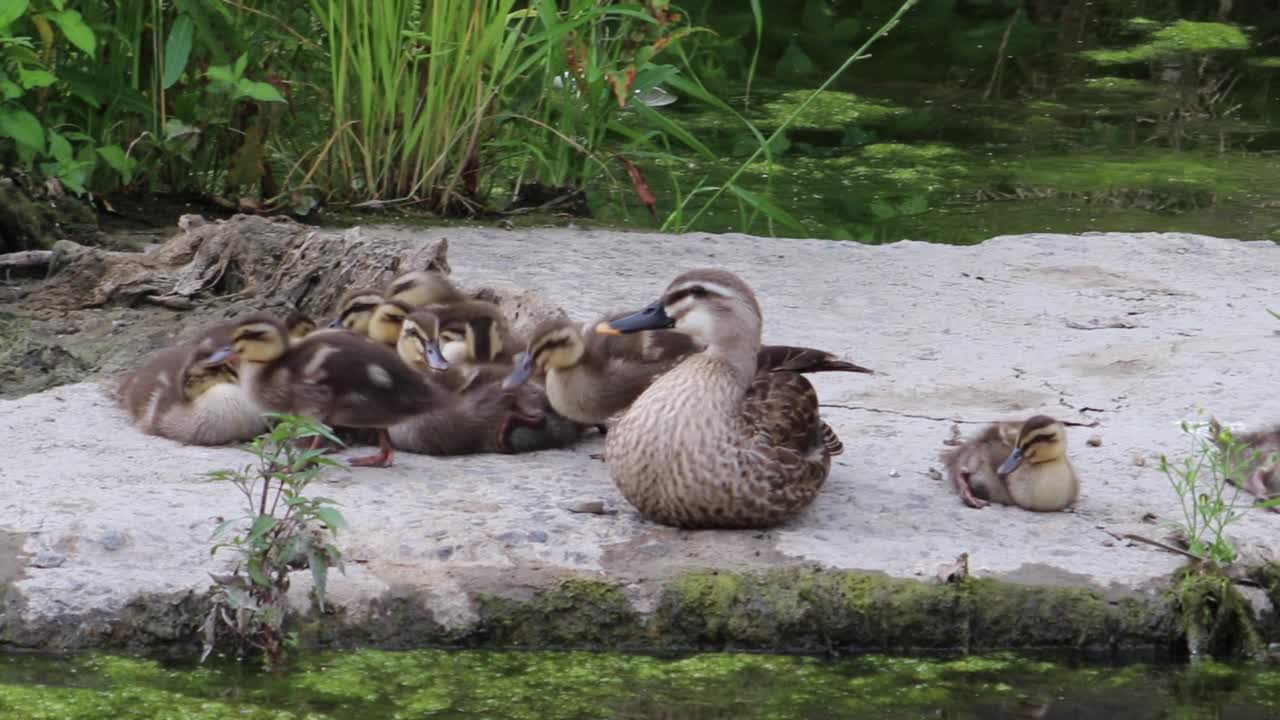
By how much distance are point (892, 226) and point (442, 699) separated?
5.46 m

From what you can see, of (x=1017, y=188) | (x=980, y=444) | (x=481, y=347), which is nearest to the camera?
(x=980, y=444)

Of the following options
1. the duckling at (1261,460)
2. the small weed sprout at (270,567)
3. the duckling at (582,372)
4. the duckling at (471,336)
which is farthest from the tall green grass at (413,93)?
the small weed sprout at (270,567)

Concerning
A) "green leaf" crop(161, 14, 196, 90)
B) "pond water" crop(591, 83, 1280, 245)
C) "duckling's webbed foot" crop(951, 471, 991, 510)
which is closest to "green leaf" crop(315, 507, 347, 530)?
"duckling's webbed foot" crop(951, 471, 991, 510)

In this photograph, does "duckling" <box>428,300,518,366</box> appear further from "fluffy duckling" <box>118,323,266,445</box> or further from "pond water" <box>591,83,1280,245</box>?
"pond water" <box>591,83,1280,245</box>

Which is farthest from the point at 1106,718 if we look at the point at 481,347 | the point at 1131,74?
the point at 1131,74

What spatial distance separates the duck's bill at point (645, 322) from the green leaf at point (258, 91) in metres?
2.79

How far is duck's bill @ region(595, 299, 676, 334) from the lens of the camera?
188 inches

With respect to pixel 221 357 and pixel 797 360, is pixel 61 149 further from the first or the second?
pixel 797 360

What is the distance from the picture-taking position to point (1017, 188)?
9766 mm

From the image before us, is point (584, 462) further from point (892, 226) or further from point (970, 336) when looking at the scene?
point (892, 226)

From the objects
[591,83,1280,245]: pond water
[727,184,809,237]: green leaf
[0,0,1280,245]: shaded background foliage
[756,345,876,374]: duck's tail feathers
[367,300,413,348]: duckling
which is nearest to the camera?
[756,345,876,374]: duck's tail feathers

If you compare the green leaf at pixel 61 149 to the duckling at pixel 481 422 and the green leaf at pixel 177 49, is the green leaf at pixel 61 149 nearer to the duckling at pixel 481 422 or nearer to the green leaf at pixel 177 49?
the green leaf at pixel 177 49

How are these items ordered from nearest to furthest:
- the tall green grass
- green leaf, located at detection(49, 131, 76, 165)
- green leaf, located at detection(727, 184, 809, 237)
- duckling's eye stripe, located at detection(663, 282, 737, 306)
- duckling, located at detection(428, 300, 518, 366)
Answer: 1. duckling's eye stripe, located at detection(663, 282, 737, 306)
2. duckling, located at detection(428, 300, 518, 366)
3. green leaf, located at detection(49, 131, 76, 165)
4. green leaf, located at detection(727, 184, 809, 237)
5. the tall green grass

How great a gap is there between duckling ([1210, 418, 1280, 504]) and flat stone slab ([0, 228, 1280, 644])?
14cm
